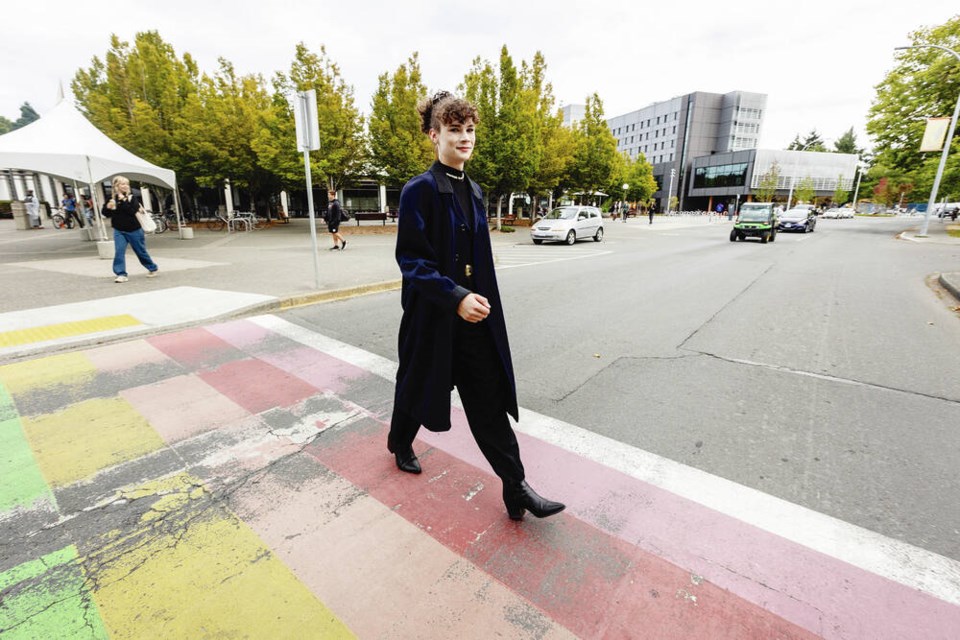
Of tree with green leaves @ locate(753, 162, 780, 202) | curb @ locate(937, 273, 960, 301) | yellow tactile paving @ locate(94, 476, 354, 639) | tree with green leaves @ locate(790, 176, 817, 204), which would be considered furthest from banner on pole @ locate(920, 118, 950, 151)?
tree with green leaves @ locate(790, 176, 817, 204)

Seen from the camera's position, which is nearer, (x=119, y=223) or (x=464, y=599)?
(x=464, y=599)

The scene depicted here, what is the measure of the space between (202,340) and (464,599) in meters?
4.90

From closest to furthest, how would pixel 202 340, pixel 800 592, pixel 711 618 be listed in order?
1. pixel 711 618
2. pixel 800 592
3. pixel 202 340

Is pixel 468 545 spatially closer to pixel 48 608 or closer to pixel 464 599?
pixel 464 599

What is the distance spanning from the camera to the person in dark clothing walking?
6.82 ft

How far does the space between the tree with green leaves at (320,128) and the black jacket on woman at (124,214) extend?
12.1 m

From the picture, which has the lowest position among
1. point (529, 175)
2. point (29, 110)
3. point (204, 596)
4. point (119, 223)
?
point (204, 596)

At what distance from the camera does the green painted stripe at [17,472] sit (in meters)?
2.51

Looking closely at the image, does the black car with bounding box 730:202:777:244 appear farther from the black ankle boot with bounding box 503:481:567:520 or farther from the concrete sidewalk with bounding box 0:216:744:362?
the black ankle boot with bounding box 503:481:567:520

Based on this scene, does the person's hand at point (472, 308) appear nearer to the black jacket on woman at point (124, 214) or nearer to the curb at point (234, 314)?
the curb at point (234, 314)

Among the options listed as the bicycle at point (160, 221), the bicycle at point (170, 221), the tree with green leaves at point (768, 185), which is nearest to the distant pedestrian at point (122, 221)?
the bicycle at point (160, 221)

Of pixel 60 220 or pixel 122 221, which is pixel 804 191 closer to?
pixel 122 221

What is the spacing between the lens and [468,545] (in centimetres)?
223

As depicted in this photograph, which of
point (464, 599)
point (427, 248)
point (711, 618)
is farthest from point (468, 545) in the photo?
point (427, 248)
